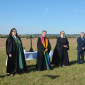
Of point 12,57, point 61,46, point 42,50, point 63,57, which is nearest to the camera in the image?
point 12,57

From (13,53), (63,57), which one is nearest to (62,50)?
(63,57)

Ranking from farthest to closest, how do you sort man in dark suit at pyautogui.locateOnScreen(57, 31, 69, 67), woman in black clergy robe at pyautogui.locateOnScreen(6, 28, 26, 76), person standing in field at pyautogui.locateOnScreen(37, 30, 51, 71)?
man in dark suit at pyautogui.locateOnScreen(57, 31, 69, 67) → person standing in field at pyautogui.locateOnScreen(37, 30, 51, 71) → woman in black clergy robe at pyautogui.locateOnScreen(6, 28, 26, 76)

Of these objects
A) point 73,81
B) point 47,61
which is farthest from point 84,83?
point 47,61

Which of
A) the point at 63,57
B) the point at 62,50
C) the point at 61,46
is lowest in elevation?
the point at 63,57

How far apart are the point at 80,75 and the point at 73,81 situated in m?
0.99

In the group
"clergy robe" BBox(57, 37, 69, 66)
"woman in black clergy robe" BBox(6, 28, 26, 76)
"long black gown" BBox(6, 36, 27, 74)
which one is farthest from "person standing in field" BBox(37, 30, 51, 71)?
"long black gown" BBox(6, 36, 27, 74)

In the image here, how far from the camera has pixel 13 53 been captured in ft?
22.9

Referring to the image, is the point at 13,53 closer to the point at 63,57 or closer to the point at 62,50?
the point at 62,50

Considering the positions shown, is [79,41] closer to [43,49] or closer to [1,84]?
[43,49]

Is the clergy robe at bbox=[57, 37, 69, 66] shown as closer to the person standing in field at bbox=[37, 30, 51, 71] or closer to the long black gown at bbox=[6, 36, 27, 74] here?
the person standing in field at bbox=[37, 30, 51, 71]

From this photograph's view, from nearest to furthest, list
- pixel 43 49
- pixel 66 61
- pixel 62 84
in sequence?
pixel 62 84 < pixel 43 49 < pixel 66 61

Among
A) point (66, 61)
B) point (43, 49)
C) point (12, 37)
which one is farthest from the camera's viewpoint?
point (66, 61)

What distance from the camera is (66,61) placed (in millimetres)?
9195

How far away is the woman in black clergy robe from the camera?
6.88 m
